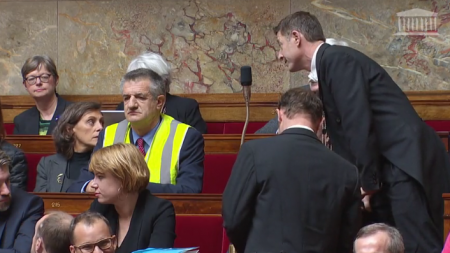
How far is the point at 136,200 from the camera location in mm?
4391

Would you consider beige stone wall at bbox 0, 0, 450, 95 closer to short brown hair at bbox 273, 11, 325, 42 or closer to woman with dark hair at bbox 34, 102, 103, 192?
woman with dark hair at bbox 34, 102, 103, 192

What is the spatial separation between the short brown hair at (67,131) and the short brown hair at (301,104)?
210 centimetres

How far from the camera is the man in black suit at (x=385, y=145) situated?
12.9ft

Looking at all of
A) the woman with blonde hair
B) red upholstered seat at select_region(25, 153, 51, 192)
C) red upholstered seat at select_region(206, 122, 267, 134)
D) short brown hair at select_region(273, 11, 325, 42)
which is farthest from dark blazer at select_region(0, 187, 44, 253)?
red upholstered seat at select_region(206, 122, 267, 134)

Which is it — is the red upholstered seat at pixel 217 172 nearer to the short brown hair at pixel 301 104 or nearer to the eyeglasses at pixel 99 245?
the eyeglasses at pixel 99 245

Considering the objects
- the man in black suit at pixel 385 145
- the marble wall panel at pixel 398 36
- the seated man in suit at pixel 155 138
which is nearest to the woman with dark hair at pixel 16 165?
the seated man in suit at pixel 155 138

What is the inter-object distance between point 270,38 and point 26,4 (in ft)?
6.49

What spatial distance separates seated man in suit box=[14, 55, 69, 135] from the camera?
672 cm

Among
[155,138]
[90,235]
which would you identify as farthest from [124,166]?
[155,138]

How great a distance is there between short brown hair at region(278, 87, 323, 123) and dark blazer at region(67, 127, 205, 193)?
52.4 inches

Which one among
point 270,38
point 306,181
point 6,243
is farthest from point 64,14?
point 306,181

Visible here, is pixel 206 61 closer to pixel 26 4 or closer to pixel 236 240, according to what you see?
pixel 26 4

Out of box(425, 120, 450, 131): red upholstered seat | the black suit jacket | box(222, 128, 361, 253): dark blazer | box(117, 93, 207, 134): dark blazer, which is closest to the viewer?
box(222, 128, 361, 253): dark blazer

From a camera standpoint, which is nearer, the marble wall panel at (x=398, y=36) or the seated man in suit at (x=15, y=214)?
the seated man in suit at (x=15, y=214)
